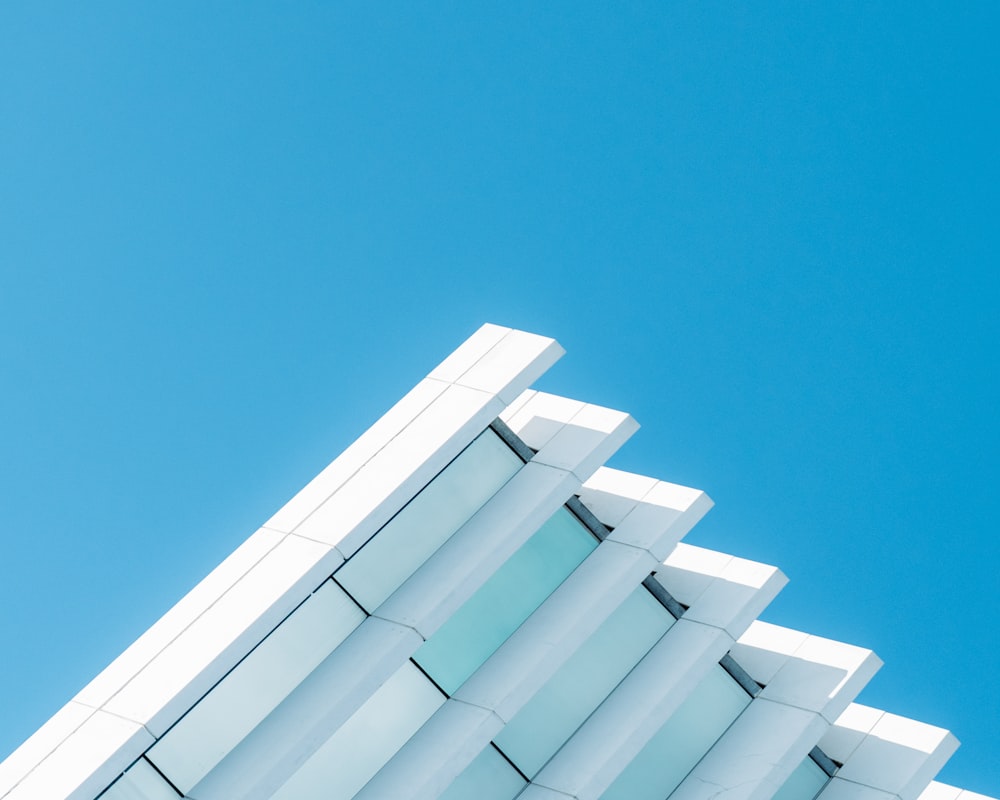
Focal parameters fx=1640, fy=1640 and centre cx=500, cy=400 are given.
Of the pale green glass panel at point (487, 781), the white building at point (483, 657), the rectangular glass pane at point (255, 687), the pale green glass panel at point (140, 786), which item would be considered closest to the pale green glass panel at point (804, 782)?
the white building at point (483, 657)

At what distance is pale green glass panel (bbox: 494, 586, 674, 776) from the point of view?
24.0 meters

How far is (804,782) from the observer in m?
26.5

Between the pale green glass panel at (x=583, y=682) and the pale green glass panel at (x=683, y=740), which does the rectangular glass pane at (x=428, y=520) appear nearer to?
the pale green glass panel at (x=583, y=682)

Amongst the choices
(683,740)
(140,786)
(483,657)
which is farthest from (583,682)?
(140,786)

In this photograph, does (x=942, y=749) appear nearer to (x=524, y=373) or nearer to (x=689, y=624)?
(x=689, y=624)

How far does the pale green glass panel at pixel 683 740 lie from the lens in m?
24.7

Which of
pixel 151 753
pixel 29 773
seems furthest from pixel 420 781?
pixel 29 773

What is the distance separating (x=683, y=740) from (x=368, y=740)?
5.42 m

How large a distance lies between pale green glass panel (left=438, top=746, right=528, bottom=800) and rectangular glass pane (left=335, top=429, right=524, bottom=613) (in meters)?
2.69

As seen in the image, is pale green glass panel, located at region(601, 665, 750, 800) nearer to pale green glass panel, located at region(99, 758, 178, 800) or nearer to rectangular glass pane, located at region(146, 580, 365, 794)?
rectangular glass pane, located at region(146, 580, 365, 794)

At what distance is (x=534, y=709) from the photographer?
24.2 m

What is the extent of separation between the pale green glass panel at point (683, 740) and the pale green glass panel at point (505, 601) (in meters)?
2.76

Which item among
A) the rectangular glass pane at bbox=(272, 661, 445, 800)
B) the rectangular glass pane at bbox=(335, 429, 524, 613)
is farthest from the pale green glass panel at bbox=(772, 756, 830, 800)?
the rectangular glass pane at bbox=(335, 429, 524, 613)

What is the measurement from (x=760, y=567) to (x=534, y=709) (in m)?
4.72
